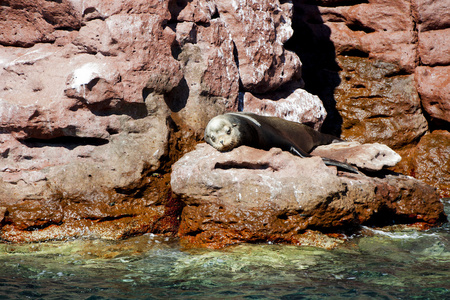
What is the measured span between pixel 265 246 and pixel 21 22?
4.14 m

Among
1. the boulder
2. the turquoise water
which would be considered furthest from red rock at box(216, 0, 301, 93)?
the turquoise water

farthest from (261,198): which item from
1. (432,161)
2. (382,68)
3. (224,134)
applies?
(382,68)

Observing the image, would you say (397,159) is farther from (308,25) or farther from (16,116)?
(16,116)

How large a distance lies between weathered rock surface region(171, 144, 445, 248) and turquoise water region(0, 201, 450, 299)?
0.23 m

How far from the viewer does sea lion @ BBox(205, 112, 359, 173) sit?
553 centimetres

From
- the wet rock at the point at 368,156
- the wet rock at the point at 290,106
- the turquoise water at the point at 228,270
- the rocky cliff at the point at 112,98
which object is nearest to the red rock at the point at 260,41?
the rocky cliff at the point at 112,98

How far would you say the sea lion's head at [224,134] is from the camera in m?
5.49

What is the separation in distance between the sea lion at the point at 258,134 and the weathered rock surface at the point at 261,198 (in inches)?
7.4

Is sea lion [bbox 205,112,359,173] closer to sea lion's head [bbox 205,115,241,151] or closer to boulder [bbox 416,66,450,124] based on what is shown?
sea lion's head [bbox 205,115,241,151]

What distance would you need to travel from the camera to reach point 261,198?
16.4 ft

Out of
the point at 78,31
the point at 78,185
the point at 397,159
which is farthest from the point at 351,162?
the point at 78,31

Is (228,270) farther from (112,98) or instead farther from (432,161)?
(432,161)

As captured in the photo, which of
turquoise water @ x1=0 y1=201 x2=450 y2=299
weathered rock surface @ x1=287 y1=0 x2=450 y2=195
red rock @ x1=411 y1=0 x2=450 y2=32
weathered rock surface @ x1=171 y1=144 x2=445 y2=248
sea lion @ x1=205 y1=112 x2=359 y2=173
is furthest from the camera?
weathered rock surface @ x1=287 y1=0 x2=450 y2=195

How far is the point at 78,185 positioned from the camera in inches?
214
